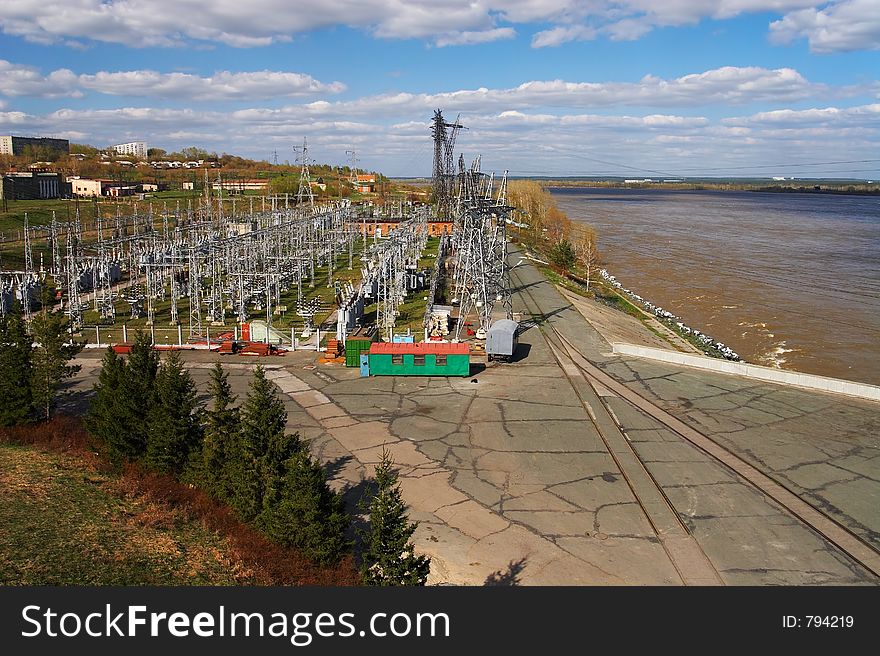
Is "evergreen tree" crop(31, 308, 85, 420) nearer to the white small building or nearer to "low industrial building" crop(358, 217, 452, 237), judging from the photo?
"low industrial building" crop(358, 217, 452, 237)

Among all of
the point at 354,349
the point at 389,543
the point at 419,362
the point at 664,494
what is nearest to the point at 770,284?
the point at 419,362

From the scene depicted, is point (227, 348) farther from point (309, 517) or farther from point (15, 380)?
point (309, 517)

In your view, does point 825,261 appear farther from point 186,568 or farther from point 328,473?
point 186,568

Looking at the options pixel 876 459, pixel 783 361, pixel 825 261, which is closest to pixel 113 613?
pixel 876 459

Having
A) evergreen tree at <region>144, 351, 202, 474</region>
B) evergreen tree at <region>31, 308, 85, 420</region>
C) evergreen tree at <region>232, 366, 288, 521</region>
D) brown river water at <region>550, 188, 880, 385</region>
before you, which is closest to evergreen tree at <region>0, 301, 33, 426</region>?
evergreen tree at <region>31, 308, 85, 420</region>

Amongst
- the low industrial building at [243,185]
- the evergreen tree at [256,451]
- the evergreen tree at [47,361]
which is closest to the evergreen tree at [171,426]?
the evergreen tree at [256,451]

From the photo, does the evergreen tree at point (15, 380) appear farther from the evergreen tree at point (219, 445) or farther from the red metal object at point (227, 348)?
the red metal object at point (227, 348)
